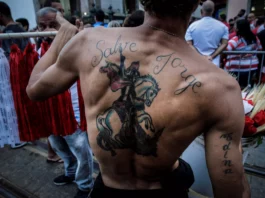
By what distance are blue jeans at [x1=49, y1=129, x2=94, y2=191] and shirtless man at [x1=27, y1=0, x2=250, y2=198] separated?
130 cm

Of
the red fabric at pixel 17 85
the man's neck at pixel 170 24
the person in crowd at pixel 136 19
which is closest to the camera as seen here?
the man's neck at pixel 170 24

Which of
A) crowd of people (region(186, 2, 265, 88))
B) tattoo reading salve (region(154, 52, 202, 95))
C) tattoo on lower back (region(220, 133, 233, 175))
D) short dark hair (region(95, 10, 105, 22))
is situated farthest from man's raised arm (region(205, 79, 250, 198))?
short dark hair (region(95, 10, 105, 22))

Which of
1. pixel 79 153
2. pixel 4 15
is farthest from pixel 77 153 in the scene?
pixel 4 15

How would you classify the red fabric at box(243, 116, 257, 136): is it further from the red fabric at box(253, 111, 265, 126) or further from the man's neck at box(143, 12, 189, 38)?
the man's neck at box(143, 12, 189, 38)

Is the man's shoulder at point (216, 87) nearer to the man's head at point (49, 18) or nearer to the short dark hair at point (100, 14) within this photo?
the man's head at point (49, 18)

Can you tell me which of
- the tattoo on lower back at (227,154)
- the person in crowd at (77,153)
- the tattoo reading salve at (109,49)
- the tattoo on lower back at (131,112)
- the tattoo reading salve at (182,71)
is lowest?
the person in crowd at (77,153)

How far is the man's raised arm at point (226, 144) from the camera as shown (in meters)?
0.95

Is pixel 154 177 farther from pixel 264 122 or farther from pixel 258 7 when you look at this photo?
pixel 258 7

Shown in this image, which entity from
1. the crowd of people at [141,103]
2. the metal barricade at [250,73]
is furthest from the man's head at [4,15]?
the metal barricade at [250,73]

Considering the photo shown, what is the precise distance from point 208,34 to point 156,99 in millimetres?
3311

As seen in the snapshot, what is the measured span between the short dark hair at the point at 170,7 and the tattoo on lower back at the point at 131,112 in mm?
257

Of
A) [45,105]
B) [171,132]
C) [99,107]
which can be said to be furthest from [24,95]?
[171,132]

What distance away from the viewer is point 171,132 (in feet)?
3.30

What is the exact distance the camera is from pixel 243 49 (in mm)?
4324
